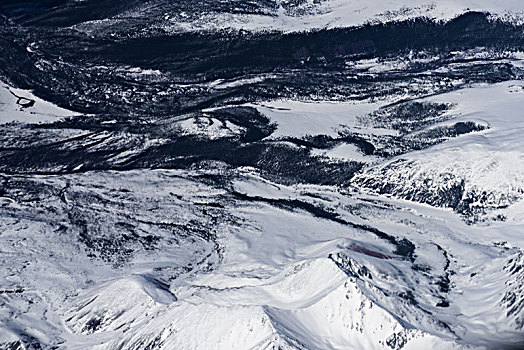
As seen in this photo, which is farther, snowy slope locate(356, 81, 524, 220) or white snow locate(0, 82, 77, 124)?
white snow locate(0, 82, 77, 124)

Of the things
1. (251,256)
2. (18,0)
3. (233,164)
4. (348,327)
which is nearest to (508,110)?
(233,164)

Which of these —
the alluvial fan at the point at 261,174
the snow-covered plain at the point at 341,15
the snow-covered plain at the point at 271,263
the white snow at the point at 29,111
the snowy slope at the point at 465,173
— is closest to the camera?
the snow-covered plain at the point at 271,263

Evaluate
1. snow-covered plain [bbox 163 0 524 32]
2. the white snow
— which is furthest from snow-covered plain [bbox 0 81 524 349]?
snow-covered plain [bbox 163 0 524 32]

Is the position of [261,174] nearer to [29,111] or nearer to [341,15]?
[29,111]

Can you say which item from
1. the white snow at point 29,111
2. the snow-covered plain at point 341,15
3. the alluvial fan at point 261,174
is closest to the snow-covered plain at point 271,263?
the alluvial fan at point 261,174

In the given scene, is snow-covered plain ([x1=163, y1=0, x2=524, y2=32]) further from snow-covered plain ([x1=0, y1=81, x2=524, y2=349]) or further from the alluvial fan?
snow-covered plain ([x1=0, y1=81, x2=524, y2=349])

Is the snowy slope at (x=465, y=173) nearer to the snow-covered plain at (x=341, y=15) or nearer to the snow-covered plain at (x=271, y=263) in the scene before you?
the snow-covered plain at (x=271, y=263)

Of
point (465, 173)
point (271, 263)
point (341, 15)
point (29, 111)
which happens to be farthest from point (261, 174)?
point (341, 15)

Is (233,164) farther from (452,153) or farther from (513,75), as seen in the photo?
(513,75)
